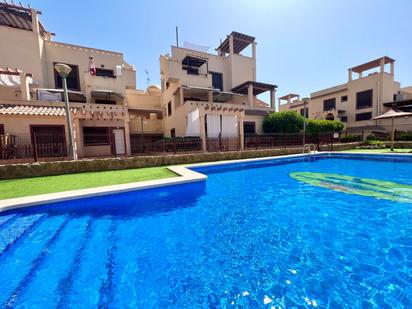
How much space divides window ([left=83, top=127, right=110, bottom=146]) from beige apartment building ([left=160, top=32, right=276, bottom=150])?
6014 mm

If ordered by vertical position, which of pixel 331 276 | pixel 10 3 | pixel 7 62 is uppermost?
pixel 10 3

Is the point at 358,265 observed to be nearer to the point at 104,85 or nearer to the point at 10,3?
the point at 104,85

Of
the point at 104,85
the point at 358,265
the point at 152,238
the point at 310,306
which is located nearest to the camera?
the point at 310,306

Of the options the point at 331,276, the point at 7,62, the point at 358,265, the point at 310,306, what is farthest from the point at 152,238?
the point at 7,62

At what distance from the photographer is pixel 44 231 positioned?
3.96 meters

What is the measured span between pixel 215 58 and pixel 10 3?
61.0 ft

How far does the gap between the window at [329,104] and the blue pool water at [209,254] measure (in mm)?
35519

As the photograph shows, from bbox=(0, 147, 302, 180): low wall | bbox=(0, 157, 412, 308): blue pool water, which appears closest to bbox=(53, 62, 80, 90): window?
bbox=(0, 147, 302, 180): low wall

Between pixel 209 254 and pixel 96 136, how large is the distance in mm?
13821

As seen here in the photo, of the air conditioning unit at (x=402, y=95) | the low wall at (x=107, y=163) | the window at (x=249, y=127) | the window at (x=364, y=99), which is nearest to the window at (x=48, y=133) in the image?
the low wall at (x=107, y=163)

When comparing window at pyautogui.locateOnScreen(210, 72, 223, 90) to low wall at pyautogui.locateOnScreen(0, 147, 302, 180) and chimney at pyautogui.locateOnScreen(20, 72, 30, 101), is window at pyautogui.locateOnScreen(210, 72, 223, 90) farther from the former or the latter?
chimney at pyautogui.locateOnScreen(20, 72, 30, 101)

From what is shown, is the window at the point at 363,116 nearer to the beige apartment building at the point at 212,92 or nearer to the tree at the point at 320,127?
the tree at the point at 320,127

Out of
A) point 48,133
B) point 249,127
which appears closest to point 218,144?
point 249,127

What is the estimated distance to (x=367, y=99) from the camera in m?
28.8
